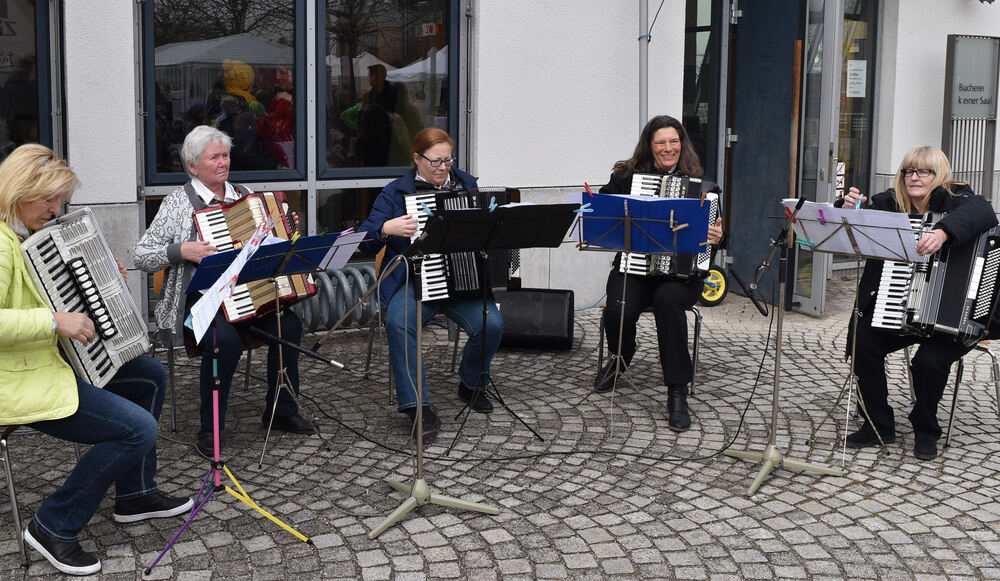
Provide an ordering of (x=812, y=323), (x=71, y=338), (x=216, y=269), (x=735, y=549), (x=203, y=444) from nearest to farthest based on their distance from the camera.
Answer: (x=71, y=338) → (x=735, y=549) → (x=216, y=269) → (x=203, y=444) → (x=812, y=323)

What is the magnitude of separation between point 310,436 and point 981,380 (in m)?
4.28

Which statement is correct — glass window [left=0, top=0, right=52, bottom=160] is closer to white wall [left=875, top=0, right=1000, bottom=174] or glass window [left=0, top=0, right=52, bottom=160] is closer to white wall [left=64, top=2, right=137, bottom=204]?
white wall [left=64, top=2, right=137, bottom=204]

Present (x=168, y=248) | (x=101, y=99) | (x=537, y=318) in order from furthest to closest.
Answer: (x=537, y=318), (x=101, y=99), (x=168, y=248)

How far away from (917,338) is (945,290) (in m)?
0.31

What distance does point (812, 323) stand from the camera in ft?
28.1

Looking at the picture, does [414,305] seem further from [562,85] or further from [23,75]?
[562,85]

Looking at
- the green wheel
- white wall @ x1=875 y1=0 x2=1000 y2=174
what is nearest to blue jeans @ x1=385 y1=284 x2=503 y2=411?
the green wheel

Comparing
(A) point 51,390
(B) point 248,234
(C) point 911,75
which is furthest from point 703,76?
(A) point 51,390

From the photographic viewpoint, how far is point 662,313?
614 centimetres

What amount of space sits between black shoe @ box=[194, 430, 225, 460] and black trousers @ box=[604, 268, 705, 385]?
7.76 ft

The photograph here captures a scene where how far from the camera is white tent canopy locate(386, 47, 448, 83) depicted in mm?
8156

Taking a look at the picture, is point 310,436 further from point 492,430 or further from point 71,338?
point 71,338

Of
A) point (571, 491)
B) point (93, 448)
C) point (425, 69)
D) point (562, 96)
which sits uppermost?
A: point (425, 69)

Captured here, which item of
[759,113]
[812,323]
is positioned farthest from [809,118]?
[812,323]
